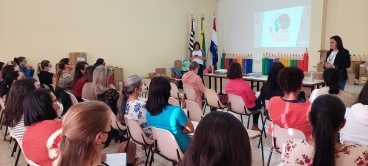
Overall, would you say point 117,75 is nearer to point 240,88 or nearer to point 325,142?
point 240,88

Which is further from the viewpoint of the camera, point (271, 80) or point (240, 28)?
point (240, 28)

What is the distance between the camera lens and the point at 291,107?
2268mm

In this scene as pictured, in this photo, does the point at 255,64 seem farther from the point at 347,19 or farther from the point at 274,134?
the point at 274,134

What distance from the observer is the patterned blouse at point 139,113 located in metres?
2.56

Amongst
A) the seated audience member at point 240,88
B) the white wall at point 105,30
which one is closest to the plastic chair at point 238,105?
the seated audience member at point 240,88

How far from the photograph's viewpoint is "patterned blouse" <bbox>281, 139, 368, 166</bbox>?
4.39 ft

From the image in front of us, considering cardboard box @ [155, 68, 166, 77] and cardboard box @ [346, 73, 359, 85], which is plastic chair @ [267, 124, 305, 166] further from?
cardboard box @ [155, 68, 166, 77]

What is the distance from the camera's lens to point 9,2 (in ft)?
18.0

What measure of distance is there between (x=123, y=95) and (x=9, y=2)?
449 cm

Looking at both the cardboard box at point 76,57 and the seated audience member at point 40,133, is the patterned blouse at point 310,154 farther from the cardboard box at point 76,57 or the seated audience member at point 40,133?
the cardboard box at point 76,57

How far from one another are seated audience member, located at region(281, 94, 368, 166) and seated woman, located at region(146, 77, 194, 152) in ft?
3.46

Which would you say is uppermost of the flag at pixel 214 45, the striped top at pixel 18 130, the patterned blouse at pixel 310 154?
the flag at pixel 214 45

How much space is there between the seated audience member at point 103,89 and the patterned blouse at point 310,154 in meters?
2.28

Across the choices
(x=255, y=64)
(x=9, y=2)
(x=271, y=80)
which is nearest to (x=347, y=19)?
(x=255, y=64)
